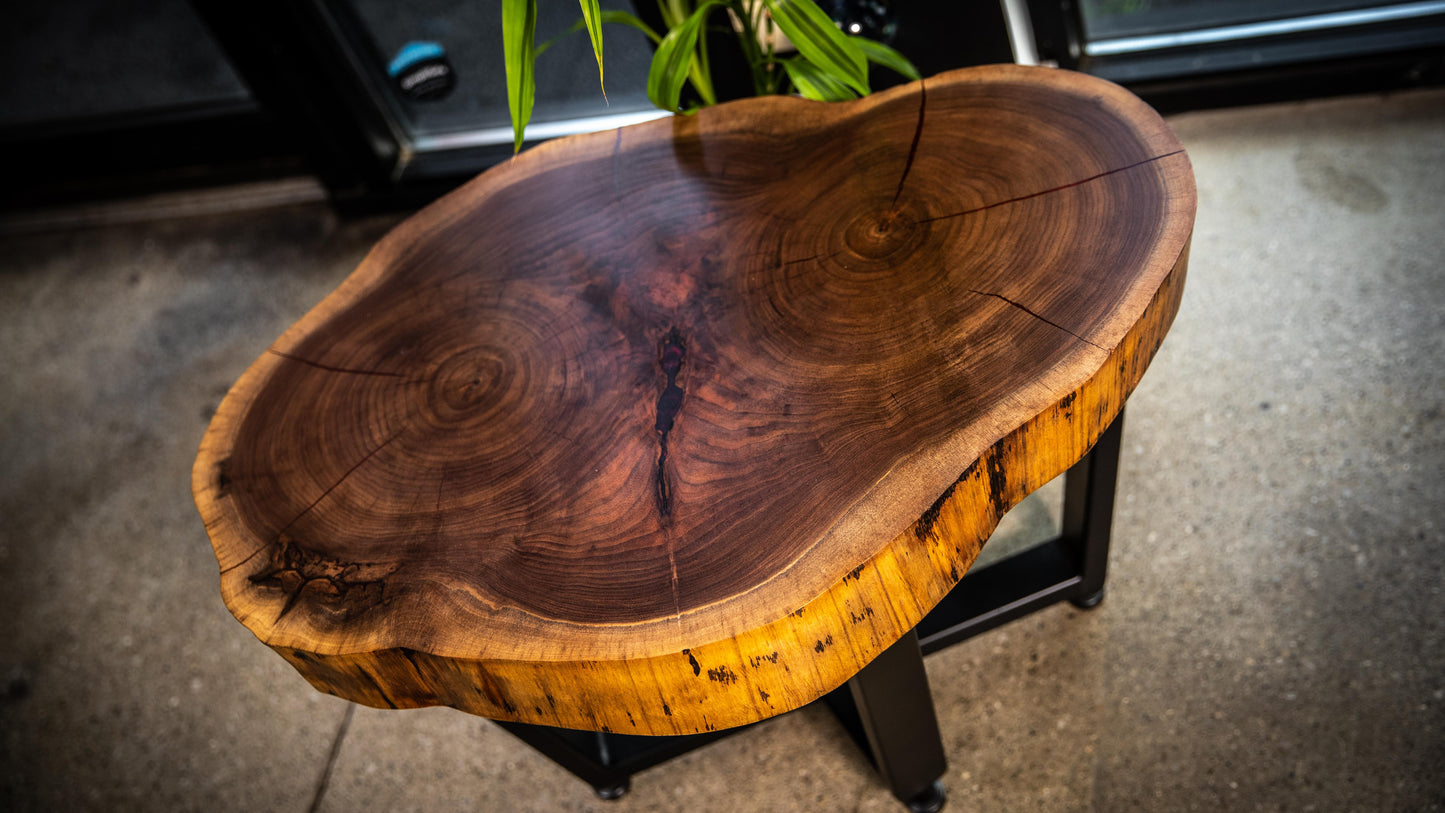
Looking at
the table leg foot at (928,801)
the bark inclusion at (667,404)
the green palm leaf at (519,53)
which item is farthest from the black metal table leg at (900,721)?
the green palm leaf at (519,53)

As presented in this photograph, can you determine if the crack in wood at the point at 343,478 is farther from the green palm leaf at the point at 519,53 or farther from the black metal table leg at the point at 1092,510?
the black metal table leg at the point at 1092,510

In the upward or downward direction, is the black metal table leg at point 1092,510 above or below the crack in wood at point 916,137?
below

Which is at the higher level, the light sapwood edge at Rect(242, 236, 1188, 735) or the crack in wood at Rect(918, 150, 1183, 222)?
the crack in wood at Rect(918, 150, 1183, 222)

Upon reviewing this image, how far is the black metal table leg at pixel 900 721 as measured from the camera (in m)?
0.93

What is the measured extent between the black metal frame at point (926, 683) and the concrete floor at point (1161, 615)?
109 mm

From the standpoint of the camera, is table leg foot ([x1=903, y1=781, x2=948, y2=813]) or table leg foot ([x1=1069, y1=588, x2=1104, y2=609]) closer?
table leg foot ([x1=903, y1=781, x2=948, y2=813])

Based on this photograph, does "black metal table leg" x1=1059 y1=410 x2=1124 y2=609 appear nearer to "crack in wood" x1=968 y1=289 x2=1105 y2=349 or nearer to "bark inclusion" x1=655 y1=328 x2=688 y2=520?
"crack in wood" x1=968 y1=289 x2=1105 y2=349

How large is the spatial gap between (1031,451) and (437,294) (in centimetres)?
70

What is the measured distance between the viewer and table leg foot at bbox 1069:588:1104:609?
4.28 feet

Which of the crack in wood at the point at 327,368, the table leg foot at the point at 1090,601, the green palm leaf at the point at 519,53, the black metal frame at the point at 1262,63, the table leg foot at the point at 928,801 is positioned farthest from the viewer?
the black metal frame at the point at 1262,63

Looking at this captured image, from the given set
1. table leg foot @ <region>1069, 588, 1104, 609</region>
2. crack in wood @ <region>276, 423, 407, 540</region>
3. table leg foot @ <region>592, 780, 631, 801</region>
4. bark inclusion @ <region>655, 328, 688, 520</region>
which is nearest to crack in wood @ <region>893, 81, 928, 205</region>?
bark inclusion @ <region>655, 328, 688, 520</region>

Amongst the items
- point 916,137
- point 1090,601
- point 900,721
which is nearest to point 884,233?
point 916,137

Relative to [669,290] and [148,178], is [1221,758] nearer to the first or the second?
[669,290]

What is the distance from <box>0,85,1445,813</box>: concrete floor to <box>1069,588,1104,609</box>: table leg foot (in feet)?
0.04
